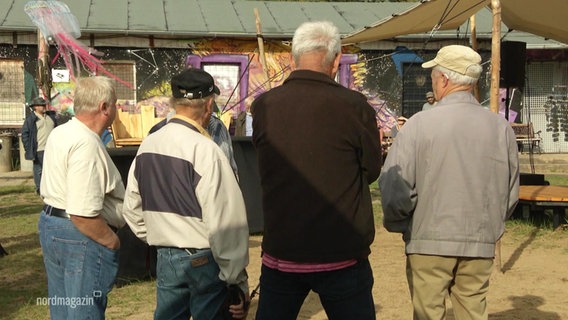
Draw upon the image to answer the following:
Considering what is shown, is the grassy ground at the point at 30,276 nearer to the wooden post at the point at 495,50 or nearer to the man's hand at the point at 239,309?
the wooden post at the point at 495,50

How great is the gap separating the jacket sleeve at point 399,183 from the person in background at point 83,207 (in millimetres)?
1382

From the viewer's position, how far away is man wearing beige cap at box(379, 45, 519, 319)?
13.1ft

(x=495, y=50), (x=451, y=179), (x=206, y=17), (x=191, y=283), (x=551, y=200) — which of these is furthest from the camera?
(x=206, y=17)

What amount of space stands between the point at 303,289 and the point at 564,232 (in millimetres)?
7665

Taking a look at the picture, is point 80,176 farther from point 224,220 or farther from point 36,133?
point 36,133

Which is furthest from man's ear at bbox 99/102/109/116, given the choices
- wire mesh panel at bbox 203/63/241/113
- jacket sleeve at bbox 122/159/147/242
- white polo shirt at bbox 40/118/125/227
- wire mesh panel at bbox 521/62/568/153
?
wire mesh panel at bbox 521/62/568/153

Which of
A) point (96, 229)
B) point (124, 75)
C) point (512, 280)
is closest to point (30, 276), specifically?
point (96, 229)

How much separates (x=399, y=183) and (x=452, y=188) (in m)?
0.27

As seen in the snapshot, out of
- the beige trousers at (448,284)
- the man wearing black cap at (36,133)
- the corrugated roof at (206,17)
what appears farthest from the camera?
the corrugated roof at (206,17)

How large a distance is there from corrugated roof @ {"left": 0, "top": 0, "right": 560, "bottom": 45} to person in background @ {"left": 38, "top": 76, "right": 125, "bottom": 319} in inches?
677

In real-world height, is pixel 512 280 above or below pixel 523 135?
below

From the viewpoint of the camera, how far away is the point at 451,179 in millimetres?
4004

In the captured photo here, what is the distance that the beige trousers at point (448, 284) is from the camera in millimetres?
4078

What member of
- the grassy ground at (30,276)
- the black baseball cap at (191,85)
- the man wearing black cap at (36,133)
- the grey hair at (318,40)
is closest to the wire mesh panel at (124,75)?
the man wearing black cap at (36,133)
